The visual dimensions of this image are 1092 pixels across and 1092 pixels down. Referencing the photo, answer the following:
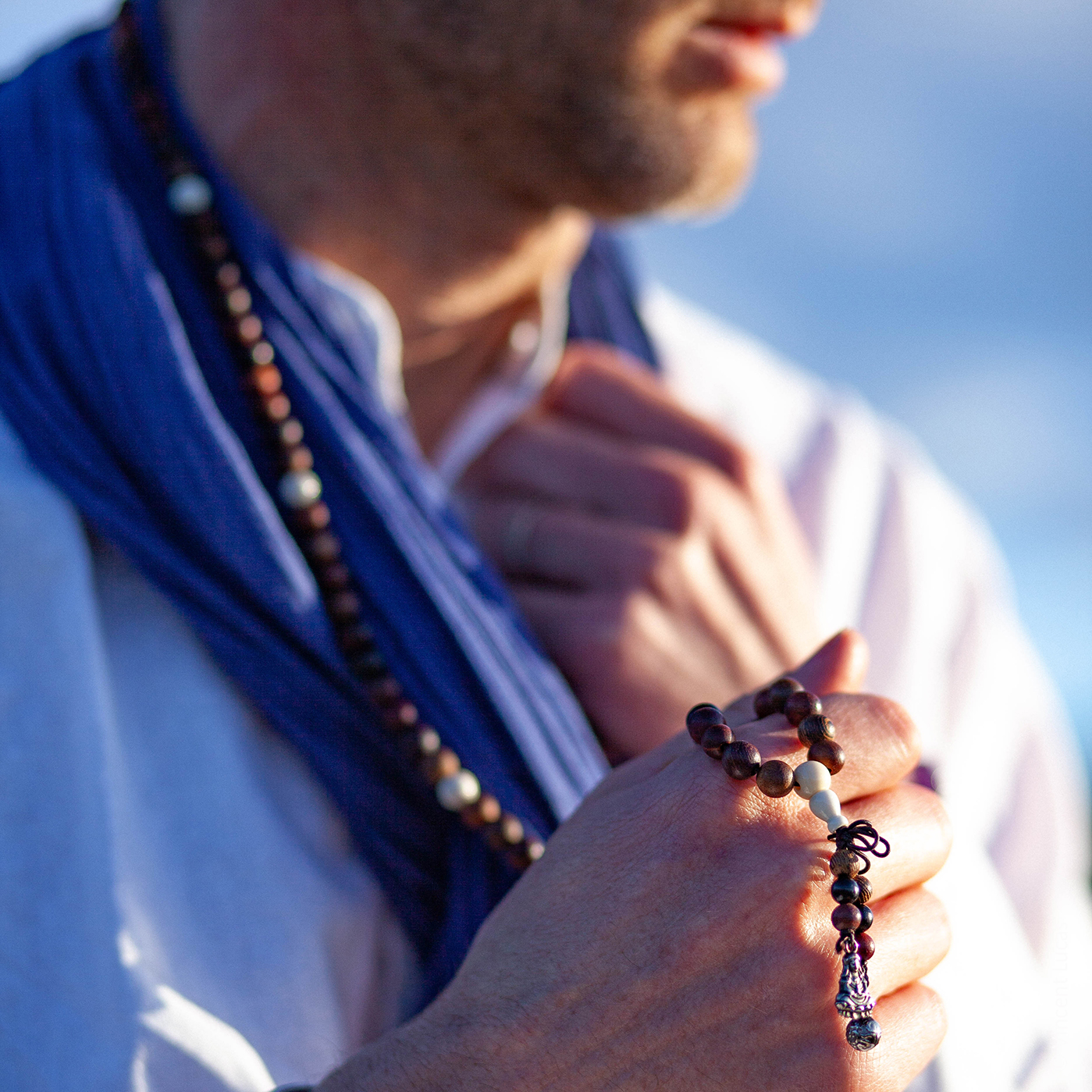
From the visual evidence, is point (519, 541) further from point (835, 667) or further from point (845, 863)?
point (845, 863)

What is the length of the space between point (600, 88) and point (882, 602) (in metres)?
0.99

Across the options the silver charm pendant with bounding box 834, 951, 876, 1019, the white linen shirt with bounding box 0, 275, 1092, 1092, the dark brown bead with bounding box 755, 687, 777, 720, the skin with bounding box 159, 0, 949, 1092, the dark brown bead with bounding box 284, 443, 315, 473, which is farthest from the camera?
the skin with bounding box 159, 0, 949, 1092

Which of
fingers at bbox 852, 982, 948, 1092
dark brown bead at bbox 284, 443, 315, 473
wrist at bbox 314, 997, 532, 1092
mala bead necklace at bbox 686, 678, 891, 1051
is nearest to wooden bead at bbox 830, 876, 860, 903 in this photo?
mala bead necklace at bbox 686, 678, 891, 1051

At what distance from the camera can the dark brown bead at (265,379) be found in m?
1.13

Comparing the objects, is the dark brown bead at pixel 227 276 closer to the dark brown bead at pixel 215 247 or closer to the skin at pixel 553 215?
the dark brown bead at pixel 215 247

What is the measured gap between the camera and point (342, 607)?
106 cm

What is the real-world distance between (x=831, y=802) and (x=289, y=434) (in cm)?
72

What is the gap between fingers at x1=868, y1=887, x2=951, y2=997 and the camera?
70 centimetres

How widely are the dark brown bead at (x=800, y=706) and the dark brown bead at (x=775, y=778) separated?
0.05 metres

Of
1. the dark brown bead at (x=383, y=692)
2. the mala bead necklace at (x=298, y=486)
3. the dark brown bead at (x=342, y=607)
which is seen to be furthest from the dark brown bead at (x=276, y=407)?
the dark brown bead at (x=383, y=692)

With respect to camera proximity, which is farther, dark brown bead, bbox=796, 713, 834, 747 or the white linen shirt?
the white linen shirt

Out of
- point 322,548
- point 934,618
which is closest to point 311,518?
point 322,548

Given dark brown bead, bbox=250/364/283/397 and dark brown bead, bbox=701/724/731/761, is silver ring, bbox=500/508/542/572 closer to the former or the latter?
dark brown bead, bbox=250/364/283/397

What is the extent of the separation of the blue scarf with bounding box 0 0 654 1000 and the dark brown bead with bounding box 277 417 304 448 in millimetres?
18
